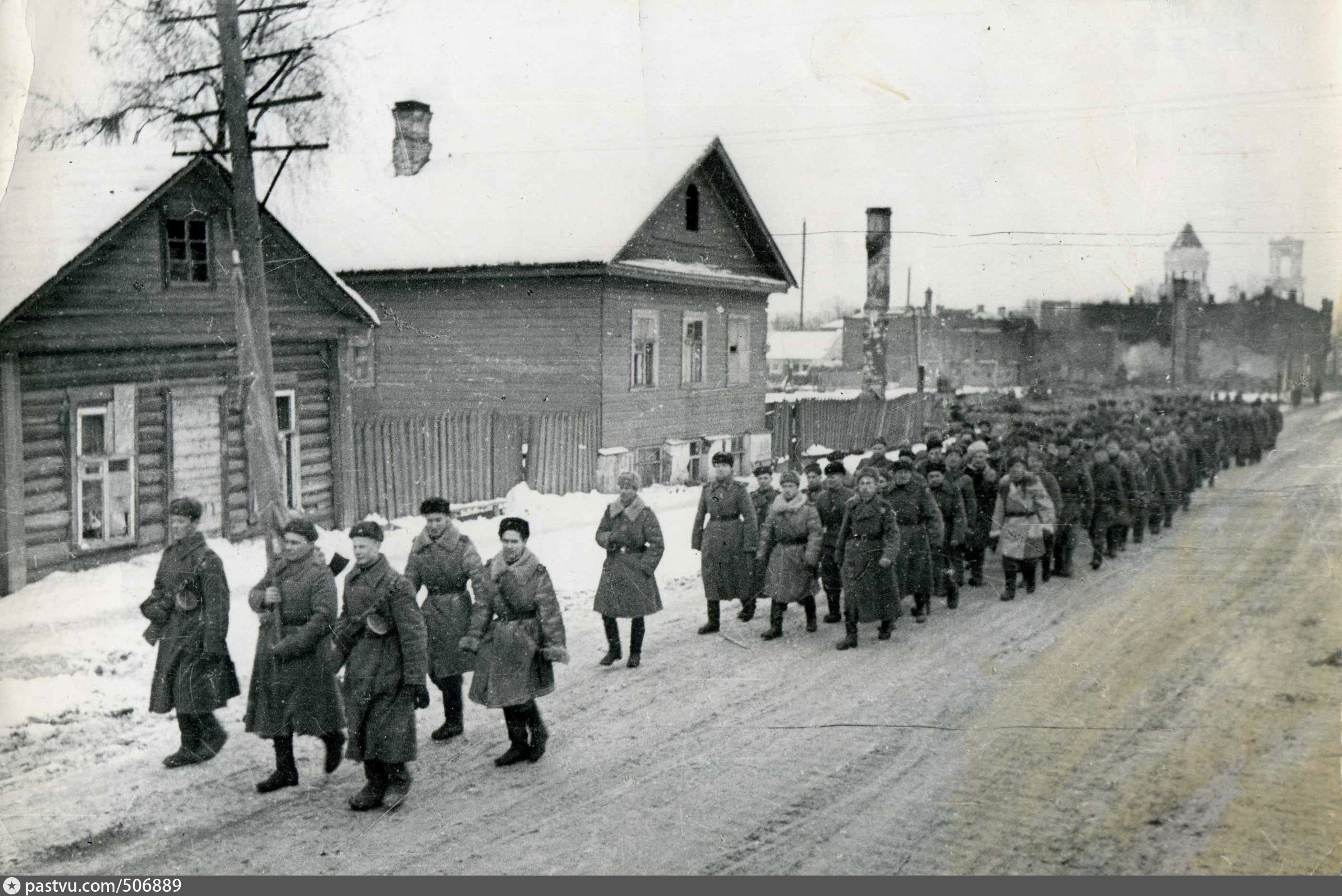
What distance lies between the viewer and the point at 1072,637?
9.72 meters

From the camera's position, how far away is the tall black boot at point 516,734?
653 cm

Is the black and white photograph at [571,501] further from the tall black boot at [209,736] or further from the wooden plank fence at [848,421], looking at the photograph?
the wooden plank fence at [848,421]

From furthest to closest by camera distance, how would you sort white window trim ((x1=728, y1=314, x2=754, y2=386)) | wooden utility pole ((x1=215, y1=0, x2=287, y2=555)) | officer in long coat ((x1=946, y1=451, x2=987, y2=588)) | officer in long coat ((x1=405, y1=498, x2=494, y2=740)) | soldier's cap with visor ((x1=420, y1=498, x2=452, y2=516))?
white window trim ((x1=728, y1=314, x2=754, y2=386)) → officer in long coat ((x1=946, y1=451, x2=987, y2=588)) → wooden utility pole ((x1=215, y1=0, x2=287, y2=555)) → officer in long coat ((x1=405, y1=498, x2=494, y2=740)) → soldier's cap with visor ((x1=420, y1=498, x2=452, y2=516))

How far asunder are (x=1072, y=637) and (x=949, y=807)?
455 cm

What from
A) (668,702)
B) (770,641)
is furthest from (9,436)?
(770,641)

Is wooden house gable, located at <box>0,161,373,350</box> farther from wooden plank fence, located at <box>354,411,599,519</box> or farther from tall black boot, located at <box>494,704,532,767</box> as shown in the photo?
tall black boot, located at <box>494,704,532,767</box>

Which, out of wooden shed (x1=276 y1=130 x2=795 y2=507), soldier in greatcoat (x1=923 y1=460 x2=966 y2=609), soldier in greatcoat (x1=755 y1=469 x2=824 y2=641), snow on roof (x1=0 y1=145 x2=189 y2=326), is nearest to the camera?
snow on roof (x1=0 y1=145 x2=189 y2=326)

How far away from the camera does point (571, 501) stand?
14367 millimetres

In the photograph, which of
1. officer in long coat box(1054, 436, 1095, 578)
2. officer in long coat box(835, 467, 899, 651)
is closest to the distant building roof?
officer in long coat box(1054, 436, 1095, 578)

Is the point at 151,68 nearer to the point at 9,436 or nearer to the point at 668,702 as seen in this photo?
the point at 9,436

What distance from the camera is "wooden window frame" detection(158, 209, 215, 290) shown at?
970 cm

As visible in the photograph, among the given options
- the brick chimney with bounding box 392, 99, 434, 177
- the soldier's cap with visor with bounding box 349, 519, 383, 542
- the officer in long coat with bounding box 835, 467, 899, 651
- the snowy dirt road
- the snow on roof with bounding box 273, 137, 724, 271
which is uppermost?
the brick chimney with bounding box 392, 99, 434, 177

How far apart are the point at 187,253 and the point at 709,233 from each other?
34.0 feet

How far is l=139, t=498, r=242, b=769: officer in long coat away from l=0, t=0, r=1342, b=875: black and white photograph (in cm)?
3
